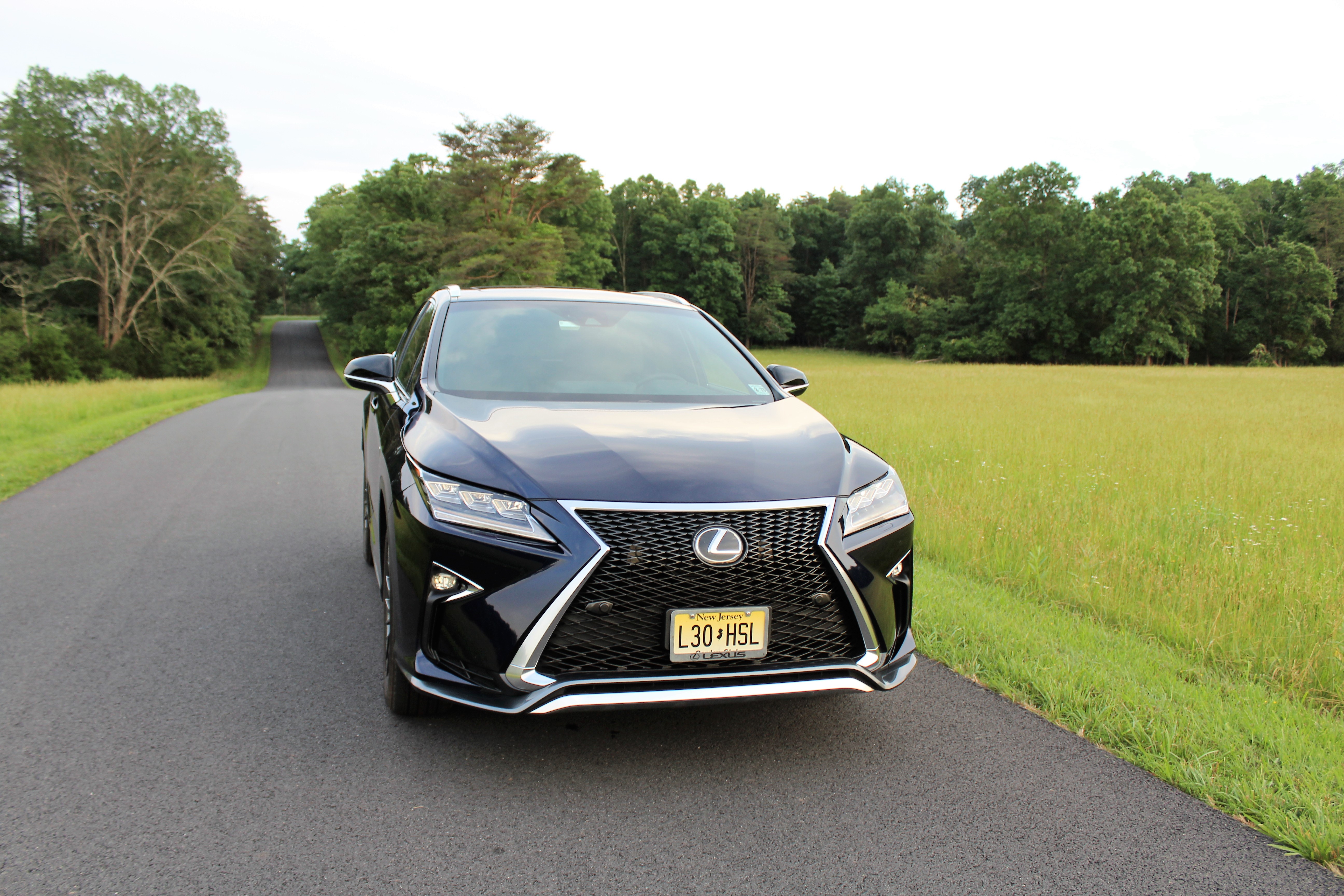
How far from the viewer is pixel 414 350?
16.4 ft

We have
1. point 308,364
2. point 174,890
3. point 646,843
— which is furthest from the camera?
point 308,364

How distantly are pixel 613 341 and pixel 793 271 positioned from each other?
82.1m

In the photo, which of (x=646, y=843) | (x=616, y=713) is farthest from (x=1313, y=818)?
(x=616, y=713)

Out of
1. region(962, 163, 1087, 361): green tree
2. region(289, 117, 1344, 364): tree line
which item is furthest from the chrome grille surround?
region(962, 163, 1087, 361): green tree

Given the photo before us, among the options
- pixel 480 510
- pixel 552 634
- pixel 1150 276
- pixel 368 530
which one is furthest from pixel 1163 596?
pixel 1150 276

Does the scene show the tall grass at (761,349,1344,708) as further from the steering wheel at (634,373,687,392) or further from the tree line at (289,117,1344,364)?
the tree line at (289,117,1344,364)

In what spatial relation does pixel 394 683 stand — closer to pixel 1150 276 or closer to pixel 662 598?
pixel 662 598

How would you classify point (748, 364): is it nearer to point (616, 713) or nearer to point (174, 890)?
point (616, 713)

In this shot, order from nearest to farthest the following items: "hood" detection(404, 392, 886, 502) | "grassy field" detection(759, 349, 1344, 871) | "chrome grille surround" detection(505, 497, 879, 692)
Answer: "chrome grille surround" detection(505, 497, 879, 692), "hood" detection(404, 392, 886, 502), "grassy field" detection(759, 349, 1344, 871)

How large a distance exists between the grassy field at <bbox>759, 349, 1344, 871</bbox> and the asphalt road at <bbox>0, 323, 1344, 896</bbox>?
9.4 inches

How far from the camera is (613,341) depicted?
4.60 metres

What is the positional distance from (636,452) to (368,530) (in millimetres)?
3086

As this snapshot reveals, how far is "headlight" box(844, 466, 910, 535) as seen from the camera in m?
3.07

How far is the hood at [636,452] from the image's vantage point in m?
2.89
